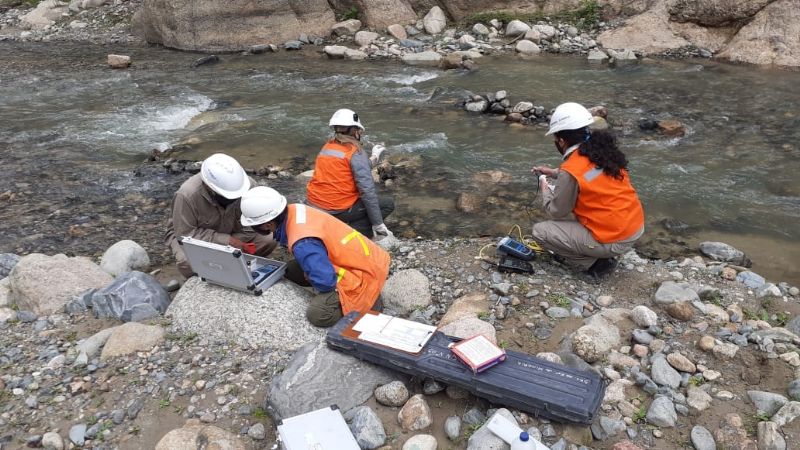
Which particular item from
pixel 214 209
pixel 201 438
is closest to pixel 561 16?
pixel 214 209

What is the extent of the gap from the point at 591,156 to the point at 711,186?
407cm

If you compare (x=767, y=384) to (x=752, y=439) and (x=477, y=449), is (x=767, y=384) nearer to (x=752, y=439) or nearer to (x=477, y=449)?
(x=752, y=439)

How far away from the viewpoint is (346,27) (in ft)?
56.7

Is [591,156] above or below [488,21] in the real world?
above

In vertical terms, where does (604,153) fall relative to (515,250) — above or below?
above

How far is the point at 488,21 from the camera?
16.8m

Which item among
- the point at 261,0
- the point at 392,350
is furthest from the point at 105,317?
the point at 261,0

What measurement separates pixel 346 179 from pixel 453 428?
3116mm

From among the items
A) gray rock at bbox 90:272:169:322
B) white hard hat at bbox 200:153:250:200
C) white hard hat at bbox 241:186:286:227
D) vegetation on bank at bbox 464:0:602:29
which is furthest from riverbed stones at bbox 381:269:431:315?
vegetation on bank at bbox 464:0:602:29

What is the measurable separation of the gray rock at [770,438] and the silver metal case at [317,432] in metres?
2.32

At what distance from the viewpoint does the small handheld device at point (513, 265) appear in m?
5.42

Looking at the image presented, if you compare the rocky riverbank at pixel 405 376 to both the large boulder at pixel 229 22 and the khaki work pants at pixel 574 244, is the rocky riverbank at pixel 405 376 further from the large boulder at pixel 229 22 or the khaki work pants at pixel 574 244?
the large boulder at pixel 229 22

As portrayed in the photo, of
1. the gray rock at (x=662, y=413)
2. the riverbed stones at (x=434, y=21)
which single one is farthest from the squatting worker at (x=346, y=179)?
the riverbed stones at (x=434, y=21)

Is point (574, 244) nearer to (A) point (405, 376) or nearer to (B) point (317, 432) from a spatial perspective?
(A) point (405, 376)
